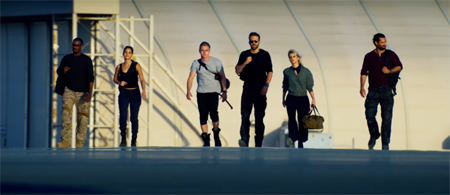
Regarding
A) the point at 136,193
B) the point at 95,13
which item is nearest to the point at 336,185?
the point at 136,193

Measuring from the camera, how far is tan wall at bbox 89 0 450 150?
17.2 metres

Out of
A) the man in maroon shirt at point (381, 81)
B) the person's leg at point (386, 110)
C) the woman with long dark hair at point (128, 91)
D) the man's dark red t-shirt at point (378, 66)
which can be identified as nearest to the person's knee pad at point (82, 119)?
the woman with long dark hair at point (128, 91)

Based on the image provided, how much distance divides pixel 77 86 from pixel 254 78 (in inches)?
114

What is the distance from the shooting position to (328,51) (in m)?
18.0

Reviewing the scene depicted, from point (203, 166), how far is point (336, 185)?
0.98 m

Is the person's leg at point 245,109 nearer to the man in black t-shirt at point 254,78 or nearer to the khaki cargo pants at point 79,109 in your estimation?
the man in black t-shirt at point 254,78

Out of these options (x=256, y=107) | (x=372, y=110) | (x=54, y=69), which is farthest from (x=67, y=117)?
(x=54, y=69)

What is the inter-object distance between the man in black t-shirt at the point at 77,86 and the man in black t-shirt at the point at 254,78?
256 centimetres

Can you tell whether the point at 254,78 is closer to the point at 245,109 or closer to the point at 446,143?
the point at 245,109

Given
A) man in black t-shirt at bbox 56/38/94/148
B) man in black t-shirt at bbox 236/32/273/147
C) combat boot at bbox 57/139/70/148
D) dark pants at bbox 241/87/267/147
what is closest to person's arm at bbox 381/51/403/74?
man in black t-shirt at bbox 236/32/273/147

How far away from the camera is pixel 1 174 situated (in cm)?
267

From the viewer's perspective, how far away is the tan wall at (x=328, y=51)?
56.3 feet

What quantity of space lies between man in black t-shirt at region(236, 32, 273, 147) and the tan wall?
23.3ft

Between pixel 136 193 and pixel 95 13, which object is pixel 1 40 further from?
pixel 136 193
